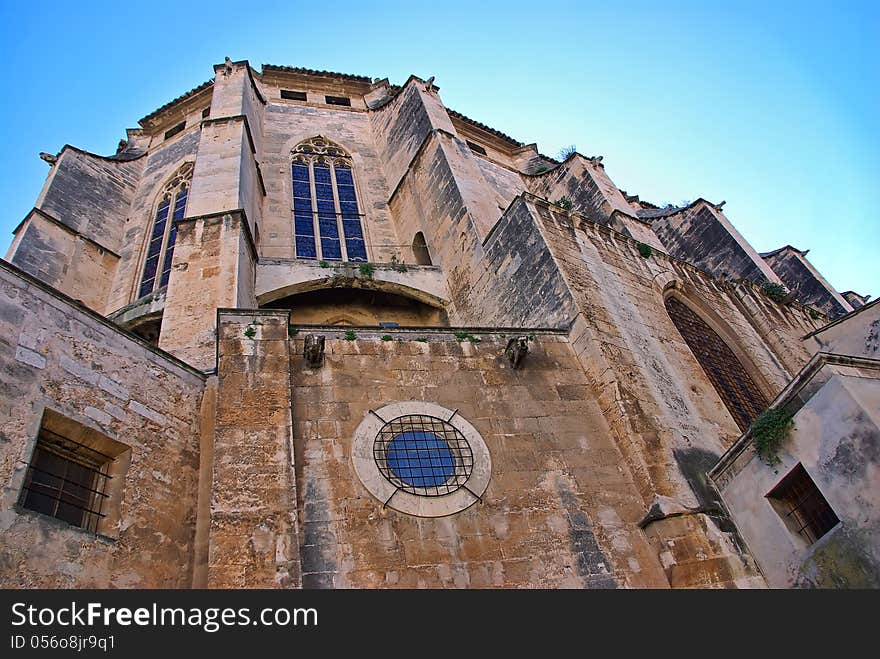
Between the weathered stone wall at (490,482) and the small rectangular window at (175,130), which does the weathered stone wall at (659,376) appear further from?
the small rectangular window at (175,130)

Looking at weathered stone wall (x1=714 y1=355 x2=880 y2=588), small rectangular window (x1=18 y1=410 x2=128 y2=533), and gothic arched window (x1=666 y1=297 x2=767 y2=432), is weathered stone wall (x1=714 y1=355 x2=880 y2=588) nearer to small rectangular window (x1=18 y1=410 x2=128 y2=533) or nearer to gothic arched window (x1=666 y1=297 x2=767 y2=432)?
gothic arched window (x1=666 y1=297 x2=767 y2=432)

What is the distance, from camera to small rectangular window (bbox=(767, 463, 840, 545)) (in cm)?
684

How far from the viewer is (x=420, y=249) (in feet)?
52.3

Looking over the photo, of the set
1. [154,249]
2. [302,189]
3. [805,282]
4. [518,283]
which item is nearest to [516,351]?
[518,283]

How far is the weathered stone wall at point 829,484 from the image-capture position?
6270 millimetres

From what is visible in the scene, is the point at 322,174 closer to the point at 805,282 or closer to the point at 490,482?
the point at 490,482

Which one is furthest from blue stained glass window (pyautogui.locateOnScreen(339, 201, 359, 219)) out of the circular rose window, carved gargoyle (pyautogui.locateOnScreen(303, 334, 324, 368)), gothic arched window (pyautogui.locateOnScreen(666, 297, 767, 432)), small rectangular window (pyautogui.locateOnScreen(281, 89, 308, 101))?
the circular rose window

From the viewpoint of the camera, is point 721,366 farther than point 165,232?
No

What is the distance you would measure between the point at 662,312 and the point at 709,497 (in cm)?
430

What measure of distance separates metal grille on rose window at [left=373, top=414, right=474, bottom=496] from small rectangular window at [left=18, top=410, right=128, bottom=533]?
107 inches

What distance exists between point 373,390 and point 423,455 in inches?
40.9

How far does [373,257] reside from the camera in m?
15.9
